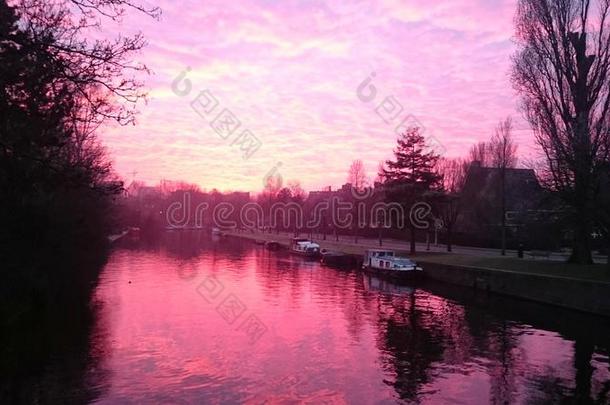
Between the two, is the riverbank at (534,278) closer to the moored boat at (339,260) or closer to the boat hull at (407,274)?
the boat hull at (407,274)

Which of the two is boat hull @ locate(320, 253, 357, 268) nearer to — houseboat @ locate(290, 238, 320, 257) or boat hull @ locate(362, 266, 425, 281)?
houseboat @ locate(290, 238, 320, 257)

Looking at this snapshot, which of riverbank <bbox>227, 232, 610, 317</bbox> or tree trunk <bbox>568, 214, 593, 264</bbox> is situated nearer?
riverbank <bbox>227, 232, 610, 317</bbox>

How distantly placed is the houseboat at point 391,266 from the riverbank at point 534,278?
1.11 meters

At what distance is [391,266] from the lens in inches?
1730

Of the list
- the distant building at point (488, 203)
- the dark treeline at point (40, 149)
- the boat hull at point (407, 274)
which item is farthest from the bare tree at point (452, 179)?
the dark treeline at point (40, 149)

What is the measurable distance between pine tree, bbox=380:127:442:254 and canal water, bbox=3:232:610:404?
18493mm

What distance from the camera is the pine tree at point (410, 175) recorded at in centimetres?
5403

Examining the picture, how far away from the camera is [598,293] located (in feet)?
87.7

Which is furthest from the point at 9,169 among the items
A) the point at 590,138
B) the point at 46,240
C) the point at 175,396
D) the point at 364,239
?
the point at 364,239

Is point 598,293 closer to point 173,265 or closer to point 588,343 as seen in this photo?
point 588,343

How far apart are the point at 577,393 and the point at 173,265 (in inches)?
1702

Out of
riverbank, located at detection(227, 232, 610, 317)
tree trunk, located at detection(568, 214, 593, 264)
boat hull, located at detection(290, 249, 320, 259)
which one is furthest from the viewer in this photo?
boat hull, located at detection(290, 249, 320, 259)

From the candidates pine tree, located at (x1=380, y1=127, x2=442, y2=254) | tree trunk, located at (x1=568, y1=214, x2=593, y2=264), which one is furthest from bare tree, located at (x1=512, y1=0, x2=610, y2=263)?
pine tree, located at (x1=380, y1=127, x2=442, y2=254)

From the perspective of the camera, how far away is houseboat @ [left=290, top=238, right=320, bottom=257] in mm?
65425
